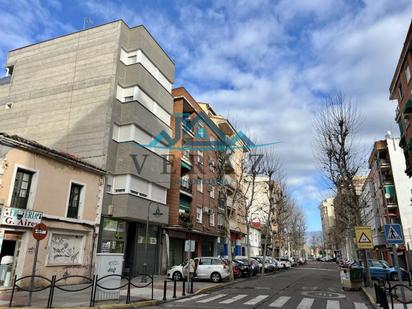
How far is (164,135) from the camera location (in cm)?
2772

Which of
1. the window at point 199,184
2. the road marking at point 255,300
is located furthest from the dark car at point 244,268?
the road marking at point 255,300

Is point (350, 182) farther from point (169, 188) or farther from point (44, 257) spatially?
point (44, 257)

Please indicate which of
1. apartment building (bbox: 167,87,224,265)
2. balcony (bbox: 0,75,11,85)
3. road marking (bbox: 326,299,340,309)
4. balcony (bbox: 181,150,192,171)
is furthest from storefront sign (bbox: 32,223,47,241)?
balcony (bbox: 0,75,11,85)

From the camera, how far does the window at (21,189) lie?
15.5 m

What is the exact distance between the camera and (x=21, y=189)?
15.9 meters

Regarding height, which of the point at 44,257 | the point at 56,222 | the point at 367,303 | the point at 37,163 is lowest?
the point at 367,303

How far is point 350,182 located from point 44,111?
20.9 m

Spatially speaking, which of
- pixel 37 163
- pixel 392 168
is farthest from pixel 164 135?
pixel 392 168

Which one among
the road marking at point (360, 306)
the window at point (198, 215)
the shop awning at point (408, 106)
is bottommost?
the road marking at point (360, 306)

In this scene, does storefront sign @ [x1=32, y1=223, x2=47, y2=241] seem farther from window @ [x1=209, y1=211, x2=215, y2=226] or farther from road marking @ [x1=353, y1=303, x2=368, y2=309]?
window @ [x1=209, y1=211, x2=215, y2=226]

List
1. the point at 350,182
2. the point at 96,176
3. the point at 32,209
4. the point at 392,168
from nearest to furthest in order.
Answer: the point at 32,209
the point at 96,176
the point at 350,182
the point at 392,168

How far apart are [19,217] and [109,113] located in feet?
30.5

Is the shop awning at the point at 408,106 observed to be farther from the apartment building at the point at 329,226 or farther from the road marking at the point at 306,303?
the apartment building at the point at 329,226

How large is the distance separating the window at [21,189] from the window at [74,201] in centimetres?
271
